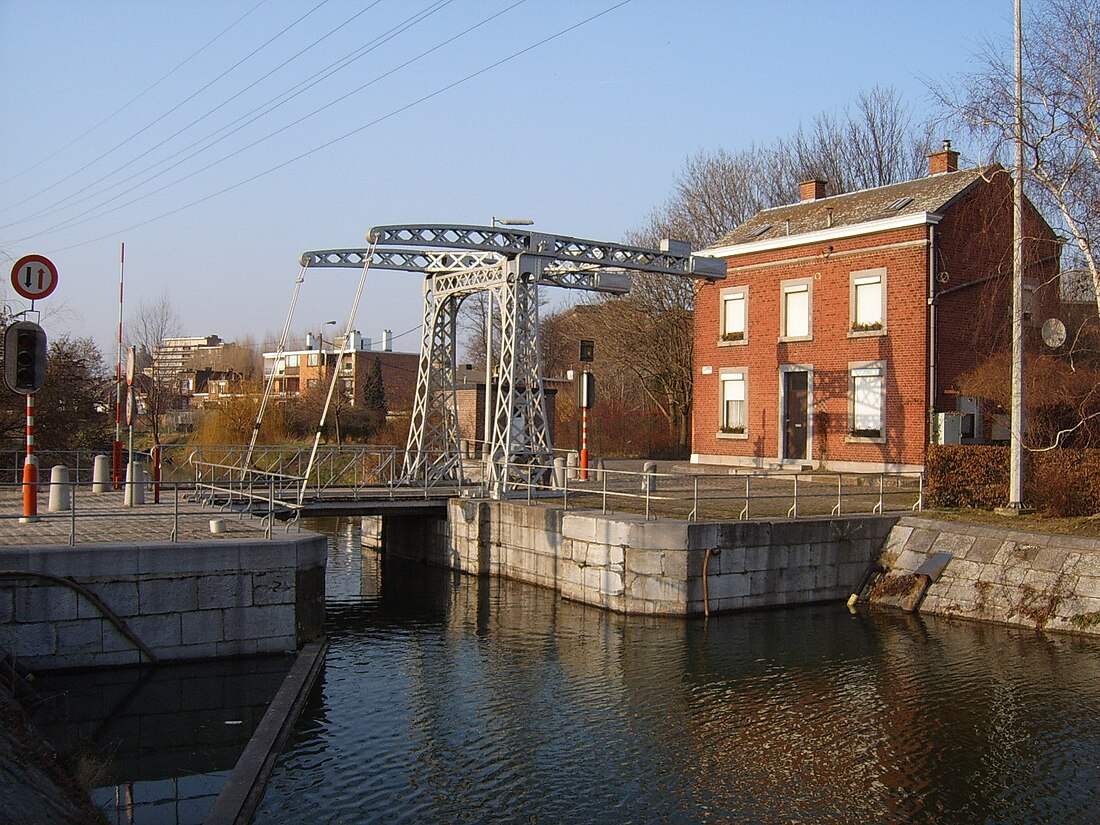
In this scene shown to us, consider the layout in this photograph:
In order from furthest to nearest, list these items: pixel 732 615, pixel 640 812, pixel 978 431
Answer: pixel 978 431
pixel 732 615
pixel 640 812

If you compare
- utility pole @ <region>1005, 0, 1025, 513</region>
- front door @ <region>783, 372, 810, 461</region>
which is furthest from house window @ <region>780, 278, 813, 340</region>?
utility pole @ <region>1005, 0, 1025, 513</region>

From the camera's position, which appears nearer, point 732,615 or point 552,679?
point 552,679

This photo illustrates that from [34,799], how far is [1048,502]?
15.9 meters

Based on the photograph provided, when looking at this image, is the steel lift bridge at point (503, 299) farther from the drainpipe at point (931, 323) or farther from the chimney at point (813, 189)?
the chimney at point (813, 189)

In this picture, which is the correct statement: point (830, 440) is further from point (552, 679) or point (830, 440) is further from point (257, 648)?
point (257, 648)

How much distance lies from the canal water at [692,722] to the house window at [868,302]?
9.66 m

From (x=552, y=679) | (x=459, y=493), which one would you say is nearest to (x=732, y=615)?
(x=552, y=679)

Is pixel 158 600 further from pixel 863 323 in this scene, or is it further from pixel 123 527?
pixel 863 323

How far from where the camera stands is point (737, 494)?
21.8 meters

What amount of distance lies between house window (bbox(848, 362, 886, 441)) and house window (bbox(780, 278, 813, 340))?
6.02 ft

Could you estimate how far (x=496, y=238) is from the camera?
20.5m

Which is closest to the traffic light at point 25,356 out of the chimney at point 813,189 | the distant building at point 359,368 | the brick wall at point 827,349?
the brick wall at point 827,349

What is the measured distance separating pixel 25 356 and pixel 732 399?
19.4 metres

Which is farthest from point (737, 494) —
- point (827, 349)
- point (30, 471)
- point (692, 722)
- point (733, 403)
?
point (30, 471)
